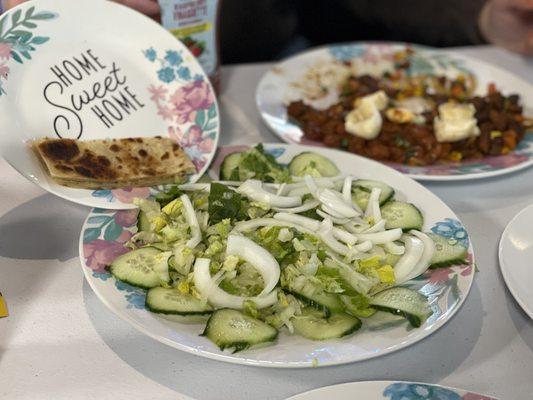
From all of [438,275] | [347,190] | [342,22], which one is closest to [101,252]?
[347,190]

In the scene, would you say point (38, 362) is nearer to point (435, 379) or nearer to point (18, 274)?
point (18, 274)

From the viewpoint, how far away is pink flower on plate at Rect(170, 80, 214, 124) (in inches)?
66.6

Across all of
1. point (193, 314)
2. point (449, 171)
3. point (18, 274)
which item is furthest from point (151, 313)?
point (449, 171)

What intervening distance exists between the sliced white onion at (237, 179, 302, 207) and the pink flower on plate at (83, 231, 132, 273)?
0.86 ft

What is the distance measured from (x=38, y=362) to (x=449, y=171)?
3.45 feet

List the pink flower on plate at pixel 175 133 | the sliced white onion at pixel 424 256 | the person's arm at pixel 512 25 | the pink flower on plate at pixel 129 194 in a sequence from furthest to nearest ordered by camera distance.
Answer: the person's arm at pixel 512 25, the pink flower on plate at pixel 175 133, the pink flower on plate at pixel 129 194, the sliced white onion at pixel 424 256

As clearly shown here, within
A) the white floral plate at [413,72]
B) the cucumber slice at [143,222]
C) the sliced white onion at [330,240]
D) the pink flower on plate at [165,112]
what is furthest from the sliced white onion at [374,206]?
Answer: the pink flower on plate at [165,112]

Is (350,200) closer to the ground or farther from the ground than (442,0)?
Answer: farther from the ground

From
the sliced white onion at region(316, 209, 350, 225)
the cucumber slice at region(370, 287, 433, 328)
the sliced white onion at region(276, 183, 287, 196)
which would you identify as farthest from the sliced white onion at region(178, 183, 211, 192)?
the cucumber slice at region(370, 287, 433, 328)

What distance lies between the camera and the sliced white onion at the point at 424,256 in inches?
49.1

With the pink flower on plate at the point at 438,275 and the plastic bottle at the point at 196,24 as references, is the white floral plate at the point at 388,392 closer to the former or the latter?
the pink flower on plate at the point at 438,275

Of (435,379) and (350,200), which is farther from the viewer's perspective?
(350,200)

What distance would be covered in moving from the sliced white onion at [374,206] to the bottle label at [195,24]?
698 mm

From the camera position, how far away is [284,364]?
3.43 ft
